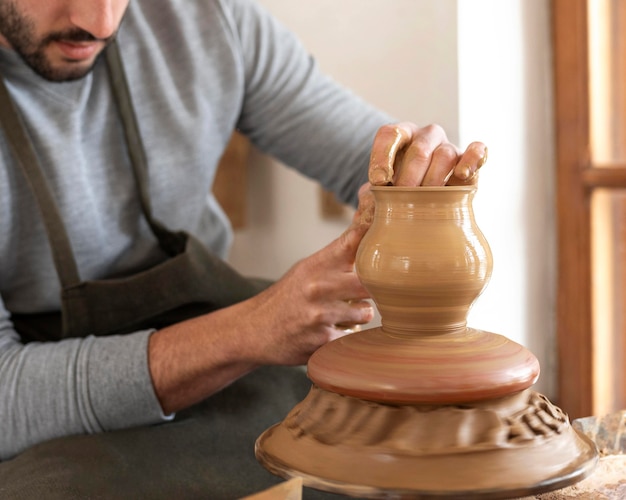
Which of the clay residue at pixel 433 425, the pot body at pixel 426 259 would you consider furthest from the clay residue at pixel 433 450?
the pot body at pixel 426 259

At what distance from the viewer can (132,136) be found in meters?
1.56

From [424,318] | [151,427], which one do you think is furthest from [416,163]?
[151,427]

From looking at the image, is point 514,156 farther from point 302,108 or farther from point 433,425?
point 433,425

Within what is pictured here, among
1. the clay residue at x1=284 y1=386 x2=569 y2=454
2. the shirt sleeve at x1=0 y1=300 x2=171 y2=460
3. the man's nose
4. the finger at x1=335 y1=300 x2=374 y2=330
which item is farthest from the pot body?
the man's nose

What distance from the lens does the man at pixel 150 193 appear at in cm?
119

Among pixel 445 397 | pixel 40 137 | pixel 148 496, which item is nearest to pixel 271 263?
pixel 40 137

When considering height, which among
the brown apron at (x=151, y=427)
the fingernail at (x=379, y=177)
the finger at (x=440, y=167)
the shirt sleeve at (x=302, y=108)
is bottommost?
the brown apron at (x=151, y=427)

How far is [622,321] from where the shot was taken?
2.03m

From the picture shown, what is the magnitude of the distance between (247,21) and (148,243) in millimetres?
503

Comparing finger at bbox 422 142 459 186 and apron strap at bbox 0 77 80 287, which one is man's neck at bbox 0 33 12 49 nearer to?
apron strap at bbox 0 77 80 287

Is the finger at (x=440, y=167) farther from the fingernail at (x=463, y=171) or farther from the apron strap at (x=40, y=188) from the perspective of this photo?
the apron strap at (x=40, y=188)

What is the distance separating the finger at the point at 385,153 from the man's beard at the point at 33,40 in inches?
22.9

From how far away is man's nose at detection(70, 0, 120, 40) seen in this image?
131 cm

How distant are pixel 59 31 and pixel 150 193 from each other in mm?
378
